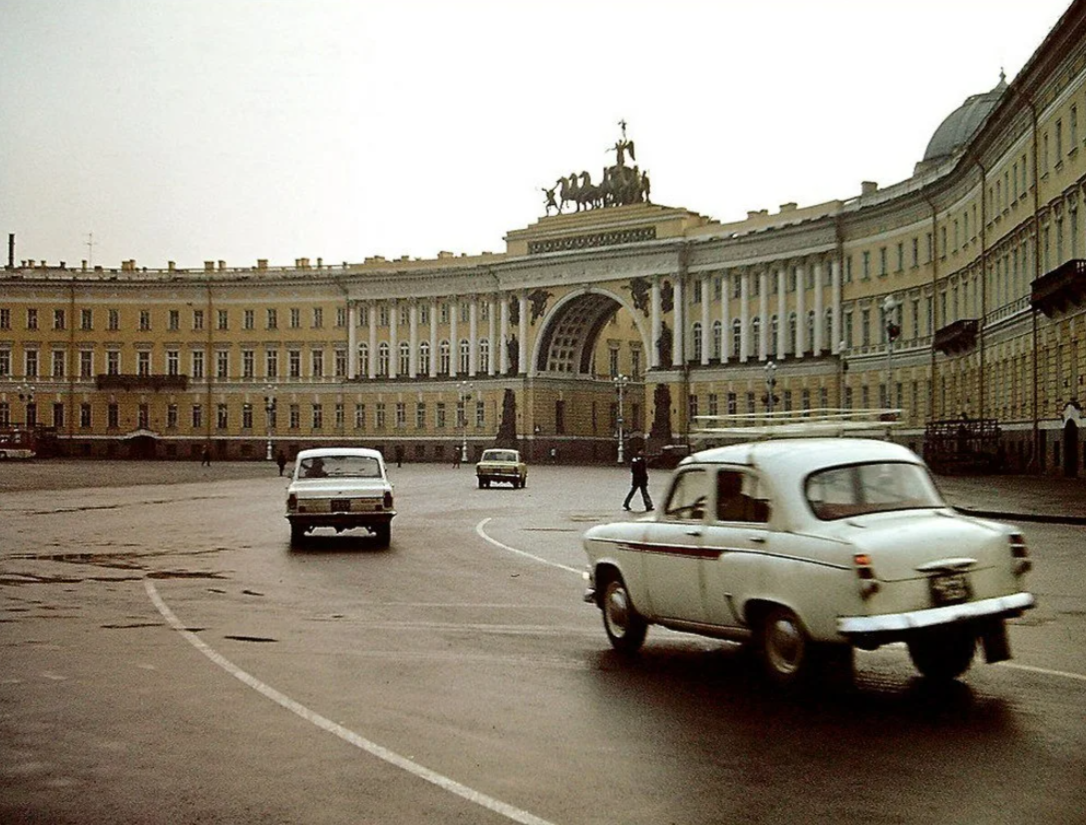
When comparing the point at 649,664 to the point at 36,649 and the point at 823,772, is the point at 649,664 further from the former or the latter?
the point at 36,649

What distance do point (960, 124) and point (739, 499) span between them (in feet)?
259

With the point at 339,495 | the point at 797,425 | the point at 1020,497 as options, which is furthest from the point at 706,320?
the point at 797,425

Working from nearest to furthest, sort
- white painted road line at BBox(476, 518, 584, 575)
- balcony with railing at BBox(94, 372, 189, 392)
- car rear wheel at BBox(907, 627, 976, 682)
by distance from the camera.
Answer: car rear wheel at BBox(907, 627, 976, 682), white painted road line at BBox(476, 518, 584, 575), balcony with railing at BBox(94, 372, 189, 392)

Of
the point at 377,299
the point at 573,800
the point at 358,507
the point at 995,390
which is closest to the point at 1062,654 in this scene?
the point at 573,800

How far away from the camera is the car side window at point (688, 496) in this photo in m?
11.6

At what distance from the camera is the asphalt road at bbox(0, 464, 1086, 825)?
7461 millimetres

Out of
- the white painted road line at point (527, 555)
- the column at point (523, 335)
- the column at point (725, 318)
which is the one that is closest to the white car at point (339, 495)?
the white painted road line at point (527, 555)

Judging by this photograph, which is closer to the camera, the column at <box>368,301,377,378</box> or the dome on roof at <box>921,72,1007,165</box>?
the dome on roof at <box>921,72,1007,165</box>

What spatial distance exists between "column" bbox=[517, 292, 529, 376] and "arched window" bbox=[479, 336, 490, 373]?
4.36 metres

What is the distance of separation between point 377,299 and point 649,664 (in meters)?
111

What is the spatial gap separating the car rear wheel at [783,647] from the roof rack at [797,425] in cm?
188

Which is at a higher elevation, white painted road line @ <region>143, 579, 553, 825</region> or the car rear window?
the car rear window

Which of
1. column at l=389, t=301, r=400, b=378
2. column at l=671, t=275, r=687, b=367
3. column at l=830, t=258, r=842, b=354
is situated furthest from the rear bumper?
column at l=389, t=301, r=400, b=378

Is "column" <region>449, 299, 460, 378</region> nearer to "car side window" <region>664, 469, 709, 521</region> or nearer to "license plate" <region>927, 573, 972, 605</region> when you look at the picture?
"car side window" <region>664, 469, 709, 521</region>
